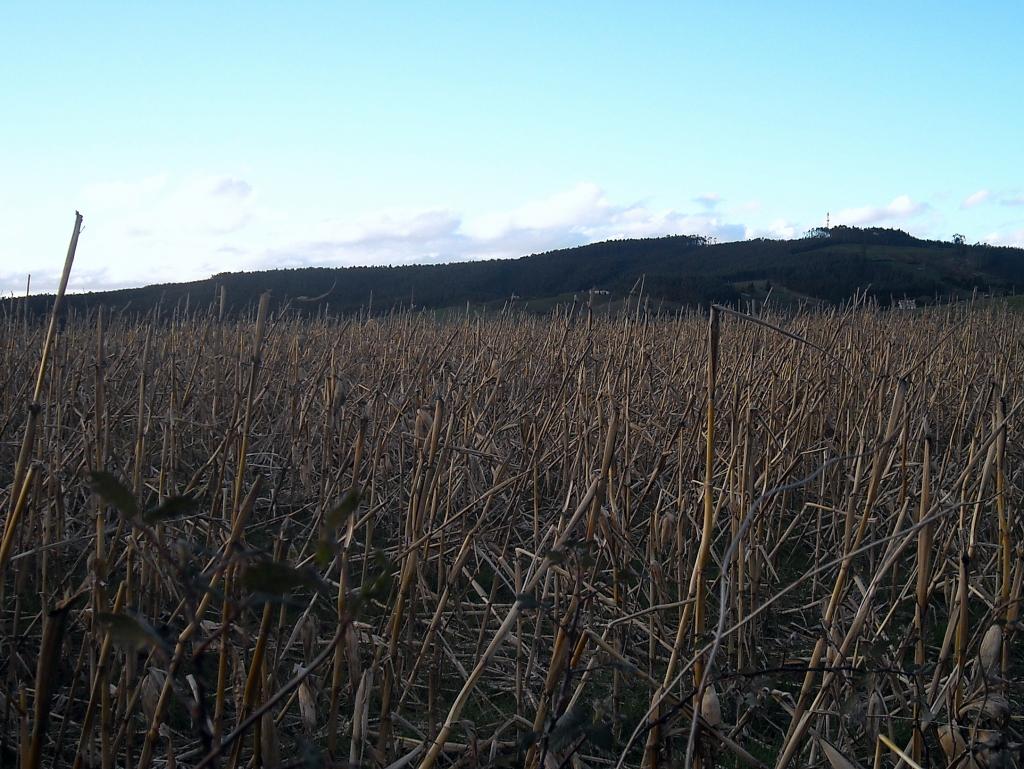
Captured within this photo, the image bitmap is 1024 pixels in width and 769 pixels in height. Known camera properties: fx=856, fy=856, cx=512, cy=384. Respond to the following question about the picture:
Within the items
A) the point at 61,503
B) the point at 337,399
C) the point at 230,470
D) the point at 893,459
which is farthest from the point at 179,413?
the point at 893,459

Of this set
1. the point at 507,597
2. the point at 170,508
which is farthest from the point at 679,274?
the point at 170,508

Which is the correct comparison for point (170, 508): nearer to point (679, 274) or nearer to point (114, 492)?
point (114, 492)

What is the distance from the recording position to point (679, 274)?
3788cm

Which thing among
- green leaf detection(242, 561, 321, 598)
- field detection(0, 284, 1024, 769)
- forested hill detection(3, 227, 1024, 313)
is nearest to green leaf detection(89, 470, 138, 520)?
field detection(0, 284, 1024, 769)

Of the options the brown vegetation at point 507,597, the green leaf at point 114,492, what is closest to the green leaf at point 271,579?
the brown vegetation at point 507,597

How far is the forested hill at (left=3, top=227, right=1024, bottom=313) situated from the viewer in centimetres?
2472

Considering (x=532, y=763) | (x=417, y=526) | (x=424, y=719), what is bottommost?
(x=424, y=719)

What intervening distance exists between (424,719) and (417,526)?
60 centimetres

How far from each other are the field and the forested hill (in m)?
16.7

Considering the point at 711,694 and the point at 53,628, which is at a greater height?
the point at 53,628

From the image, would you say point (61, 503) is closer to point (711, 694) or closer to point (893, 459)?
point (711, 694)

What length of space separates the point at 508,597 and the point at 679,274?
3651 cm

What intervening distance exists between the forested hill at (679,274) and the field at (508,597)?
54.7 ft

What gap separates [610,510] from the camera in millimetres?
2059
